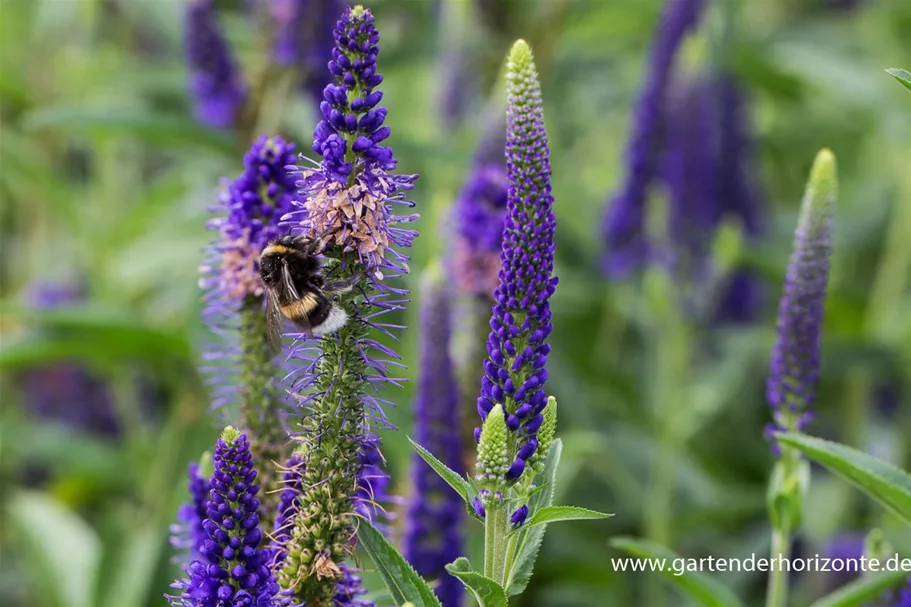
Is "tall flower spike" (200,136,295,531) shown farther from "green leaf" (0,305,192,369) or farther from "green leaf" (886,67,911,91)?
"green leaf" (0,305,192,369)

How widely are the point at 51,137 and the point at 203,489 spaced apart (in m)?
4.80

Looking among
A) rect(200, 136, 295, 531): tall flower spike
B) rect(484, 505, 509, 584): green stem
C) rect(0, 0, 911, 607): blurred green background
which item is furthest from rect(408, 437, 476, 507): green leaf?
rect(0, 0, 911, 607): blurred green background

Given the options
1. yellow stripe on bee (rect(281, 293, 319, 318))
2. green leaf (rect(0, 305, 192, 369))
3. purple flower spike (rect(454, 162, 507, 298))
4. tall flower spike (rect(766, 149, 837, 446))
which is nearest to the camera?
yellow stripe on bee (rect(281, 293, 319, 318))

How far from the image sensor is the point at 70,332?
14.4ft

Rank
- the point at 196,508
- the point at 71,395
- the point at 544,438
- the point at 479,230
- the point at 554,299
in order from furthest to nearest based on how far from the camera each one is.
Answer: the point at 71,395, the point at 554,299, the point at 479,230, the point at 196,508, the point at 544,438

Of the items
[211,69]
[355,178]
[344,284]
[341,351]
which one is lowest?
[341,351]

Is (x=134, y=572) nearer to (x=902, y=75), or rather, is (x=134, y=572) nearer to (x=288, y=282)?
(x=288, y=282)

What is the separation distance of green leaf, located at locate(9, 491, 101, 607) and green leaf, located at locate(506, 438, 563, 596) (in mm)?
2876

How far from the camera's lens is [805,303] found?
2486 mm

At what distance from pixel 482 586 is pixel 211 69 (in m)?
2.70

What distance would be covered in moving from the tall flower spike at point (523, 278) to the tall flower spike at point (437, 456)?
119 cm

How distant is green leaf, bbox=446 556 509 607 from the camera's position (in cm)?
166

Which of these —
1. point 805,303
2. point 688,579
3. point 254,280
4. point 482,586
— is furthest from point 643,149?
point 482,586

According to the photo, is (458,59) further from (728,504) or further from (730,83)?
(728,504)
